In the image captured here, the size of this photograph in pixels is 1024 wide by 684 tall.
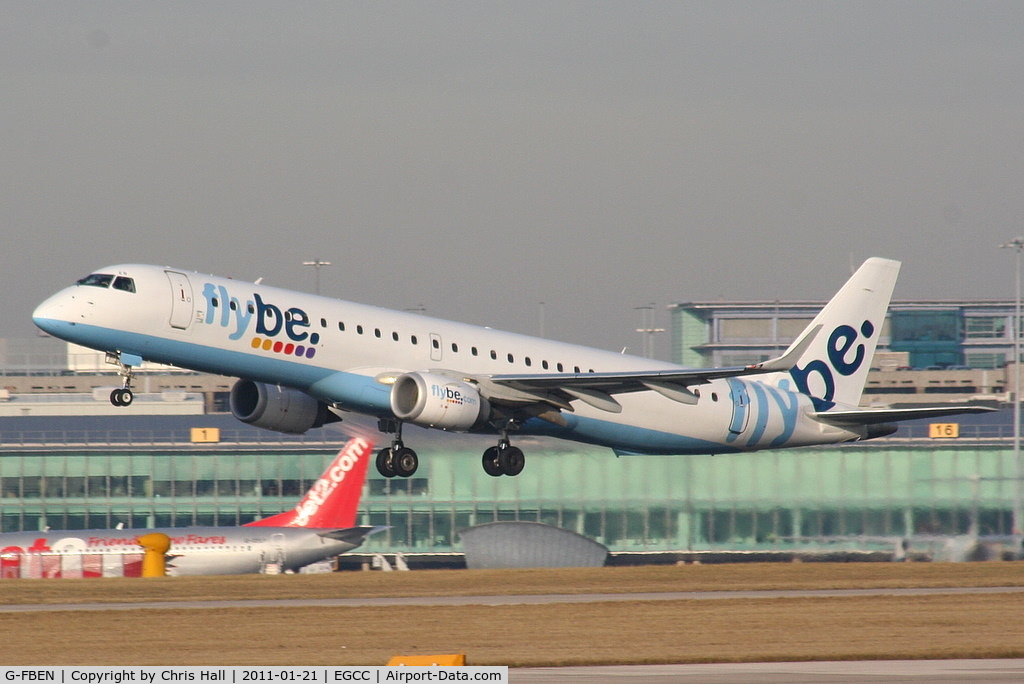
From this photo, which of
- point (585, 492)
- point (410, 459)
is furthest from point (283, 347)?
point (585, 492)

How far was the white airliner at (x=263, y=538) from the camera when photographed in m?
51.5

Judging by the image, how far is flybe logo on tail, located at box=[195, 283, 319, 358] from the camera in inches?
1316

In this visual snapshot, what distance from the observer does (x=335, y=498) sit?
55.9m

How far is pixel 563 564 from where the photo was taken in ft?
190

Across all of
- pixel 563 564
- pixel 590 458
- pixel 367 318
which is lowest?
pixel 563 564

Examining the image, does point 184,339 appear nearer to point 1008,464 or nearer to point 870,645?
point 870,645

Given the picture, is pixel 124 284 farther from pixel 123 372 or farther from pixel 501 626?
pixel 501 626

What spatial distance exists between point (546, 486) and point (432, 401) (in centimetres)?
3317

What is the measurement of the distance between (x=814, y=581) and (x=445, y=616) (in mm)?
16916

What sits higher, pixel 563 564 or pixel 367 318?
pixel 367 318

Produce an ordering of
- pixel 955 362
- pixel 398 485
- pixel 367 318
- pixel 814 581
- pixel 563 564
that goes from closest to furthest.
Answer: pixel 367 318, pixel 814 581, pixel 563 564, pixel 398 485, pixel 955 362

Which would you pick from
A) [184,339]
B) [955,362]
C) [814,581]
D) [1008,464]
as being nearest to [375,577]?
[814,581]

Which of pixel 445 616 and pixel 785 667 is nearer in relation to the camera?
pixel 785 667

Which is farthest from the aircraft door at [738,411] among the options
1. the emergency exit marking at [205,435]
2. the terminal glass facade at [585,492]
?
the emergency exit marking at [205,435]
